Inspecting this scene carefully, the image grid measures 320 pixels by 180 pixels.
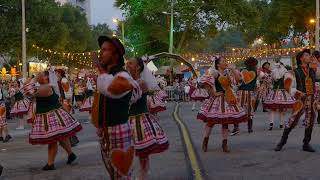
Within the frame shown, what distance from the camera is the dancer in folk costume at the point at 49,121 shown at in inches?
385

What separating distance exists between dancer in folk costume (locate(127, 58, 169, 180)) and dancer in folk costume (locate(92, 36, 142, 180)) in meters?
2.02

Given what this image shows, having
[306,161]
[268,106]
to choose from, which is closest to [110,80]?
[306,161]

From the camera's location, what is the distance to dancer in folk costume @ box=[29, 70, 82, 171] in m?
9.78

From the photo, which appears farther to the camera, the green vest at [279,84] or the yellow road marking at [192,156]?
the green vest at [279,84]

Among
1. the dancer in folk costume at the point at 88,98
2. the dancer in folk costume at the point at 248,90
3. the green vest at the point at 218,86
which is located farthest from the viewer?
the dancer in folk costume at the point at 88,98

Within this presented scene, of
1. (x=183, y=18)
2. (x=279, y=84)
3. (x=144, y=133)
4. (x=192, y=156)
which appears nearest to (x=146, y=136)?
(x=144, y=133)

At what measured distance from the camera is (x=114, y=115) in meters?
5.71

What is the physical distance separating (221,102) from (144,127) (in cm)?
316

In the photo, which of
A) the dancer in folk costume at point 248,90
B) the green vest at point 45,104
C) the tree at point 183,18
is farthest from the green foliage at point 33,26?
the green vest at point 45,104

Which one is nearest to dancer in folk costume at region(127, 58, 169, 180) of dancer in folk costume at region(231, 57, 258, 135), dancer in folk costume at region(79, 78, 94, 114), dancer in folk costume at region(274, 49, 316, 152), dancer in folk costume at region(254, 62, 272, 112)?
dancer in folk costume at region(274, 49, 316, 152)

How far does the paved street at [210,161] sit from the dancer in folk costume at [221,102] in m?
0.59

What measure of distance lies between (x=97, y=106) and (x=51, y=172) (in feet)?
13.9

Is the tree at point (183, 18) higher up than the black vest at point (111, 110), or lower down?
higher up

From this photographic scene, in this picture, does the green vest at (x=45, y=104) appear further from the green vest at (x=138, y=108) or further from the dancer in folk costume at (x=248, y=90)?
the dancer in folk costume at (x=248, y=90)
